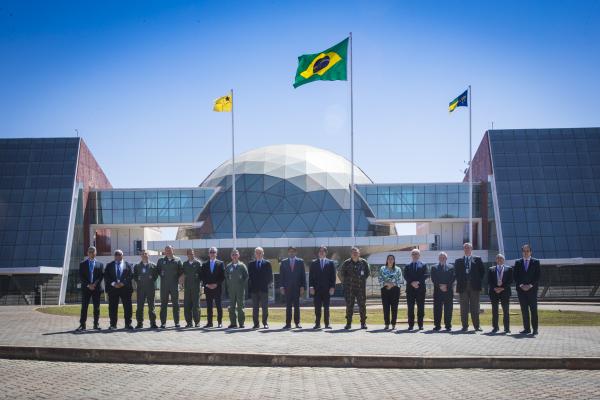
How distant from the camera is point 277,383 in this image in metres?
9.76

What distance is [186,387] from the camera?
949 centimetres

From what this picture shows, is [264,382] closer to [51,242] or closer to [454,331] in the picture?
[454,331]

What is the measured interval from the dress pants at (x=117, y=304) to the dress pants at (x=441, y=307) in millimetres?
7381

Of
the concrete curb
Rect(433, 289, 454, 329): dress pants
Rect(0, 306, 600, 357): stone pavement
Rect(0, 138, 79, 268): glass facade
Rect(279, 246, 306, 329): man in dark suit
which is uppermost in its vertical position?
Rect(0, 138, 79, 268): glass facade

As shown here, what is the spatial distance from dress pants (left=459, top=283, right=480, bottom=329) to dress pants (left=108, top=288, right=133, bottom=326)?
318 inches

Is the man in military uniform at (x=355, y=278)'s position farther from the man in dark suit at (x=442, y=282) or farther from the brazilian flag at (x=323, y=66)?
the brazilian flag at (x=323, y=66)

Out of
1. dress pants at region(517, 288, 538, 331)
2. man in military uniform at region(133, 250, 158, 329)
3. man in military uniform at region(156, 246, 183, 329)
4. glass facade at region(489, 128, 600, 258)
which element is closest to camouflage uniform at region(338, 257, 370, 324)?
dress pants at region(517, 288, 538, 331)

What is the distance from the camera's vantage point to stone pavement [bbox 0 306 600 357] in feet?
39.7

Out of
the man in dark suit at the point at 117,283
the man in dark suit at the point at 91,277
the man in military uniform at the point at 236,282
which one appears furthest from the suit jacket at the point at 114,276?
the man in military uniform at the point at 236,282

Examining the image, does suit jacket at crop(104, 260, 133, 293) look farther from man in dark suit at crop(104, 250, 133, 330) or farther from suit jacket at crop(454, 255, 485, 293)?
suit jacket at crop(454, 255, 485, 293)

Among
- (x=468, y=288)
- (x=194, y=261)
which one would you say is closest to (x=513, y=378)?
(x=468, y=288)

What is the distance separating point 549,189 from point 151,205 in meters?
31.2

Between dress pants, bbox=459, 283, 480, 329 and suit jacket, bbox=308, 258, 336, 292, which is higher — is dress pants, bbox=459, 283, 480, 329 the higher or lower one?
the lower one

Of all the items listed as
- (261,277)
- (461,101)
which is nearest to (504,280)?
(261,277)
